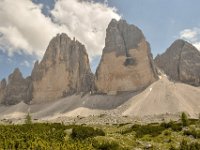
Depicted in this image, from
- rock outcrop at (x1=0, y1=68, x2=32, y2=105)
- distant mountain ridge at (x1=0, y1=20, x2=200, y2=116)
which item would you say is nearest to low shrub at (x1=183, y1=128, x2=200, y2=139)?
distant mountain ridge at (x1=0, y1=20, x2=200, y2=116)

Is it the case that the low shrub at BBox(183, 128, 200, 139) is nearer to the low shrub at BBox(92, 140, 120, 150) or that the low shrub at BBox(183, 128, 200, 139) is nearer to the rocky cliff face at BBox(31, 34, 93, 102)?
the low shrub at BBox(92, 140, 120, 150)

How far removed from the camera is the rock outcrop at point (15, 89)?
18450cm

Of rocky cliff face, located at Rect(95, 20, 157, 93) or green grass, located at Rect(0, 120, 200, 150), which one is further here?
rocky cliff face, located at Rect(95, 20, 157, 93)

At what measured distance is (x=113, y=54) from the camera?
164 metres

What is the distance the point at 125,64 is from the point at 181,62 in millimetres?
28043

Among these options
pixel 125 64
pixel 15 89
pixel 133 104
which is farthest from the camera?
pixel 15 89

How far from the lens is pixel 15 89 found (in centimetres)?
18800

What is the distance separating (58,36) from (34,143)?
17057 centimetres

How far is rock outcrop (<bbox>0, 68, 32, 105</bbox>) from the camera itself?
18450 cm

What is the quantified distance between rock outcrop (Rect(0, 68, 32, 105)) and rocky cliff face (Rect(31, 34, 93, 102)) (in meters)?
7.68

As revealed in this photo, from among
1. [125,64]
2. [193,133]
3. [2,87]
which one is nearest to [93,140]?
[193,133]

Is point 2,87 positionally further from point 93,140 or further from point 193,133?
point 93,140

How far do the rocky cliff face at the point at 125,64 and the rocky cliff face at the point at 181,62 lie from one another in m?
14.4

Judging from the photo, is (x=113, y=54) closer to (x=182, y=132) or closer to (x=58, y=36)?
(x=58, y=36)
